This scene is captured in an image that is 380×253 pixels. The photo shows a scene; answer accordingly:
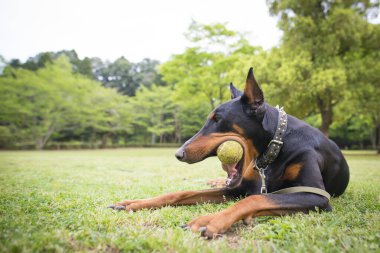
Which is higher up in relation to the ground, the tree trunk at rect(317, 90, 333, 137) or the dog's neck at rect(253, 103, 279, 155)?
the tree trunk at rect(317, 90, 333, 137)

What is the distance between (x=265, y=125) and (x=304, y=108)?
16.8m

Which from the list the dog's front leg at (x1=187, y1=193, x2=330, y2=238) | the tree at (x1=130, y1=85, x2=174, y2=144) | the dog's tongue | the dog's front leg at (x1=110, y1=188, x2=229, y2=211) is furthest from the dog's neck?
the tree at (x1=130, y1=85, x2=174, y2=144)

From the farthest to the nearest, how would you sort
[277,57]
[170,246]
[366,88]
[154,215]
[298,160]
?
[277,57], [366,88], [298,160], [154,215], [170,246]

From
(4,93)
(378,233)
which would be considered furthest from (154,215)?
(4,93)

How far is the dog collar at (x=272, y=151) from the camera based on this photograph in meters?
2.71

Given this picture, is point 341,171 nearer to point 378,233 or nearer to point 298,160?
point 298,160

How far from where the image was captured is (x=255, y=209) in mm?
2203

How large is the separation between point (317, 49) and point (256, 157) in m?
16.0

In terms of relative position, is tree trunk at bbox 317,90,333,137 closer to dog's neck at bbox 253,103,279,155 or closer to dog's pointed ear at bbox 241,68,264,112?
dog's neck at bbox 253,103,279,155

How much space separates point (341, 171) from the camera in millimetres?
3332

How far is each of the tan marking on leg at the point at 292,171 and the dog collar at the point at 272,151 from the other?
0.18m

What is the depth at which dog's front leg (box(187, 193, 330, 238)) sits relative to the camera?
1.98m

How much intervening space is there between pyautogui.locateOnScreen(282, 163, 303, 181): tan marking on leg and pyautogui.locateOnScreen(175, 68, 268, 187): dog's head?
1.13 ft

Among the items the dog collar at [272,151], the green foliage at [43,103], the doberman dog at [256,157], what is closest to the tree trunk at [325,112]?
the doberman dog at [256,157]
